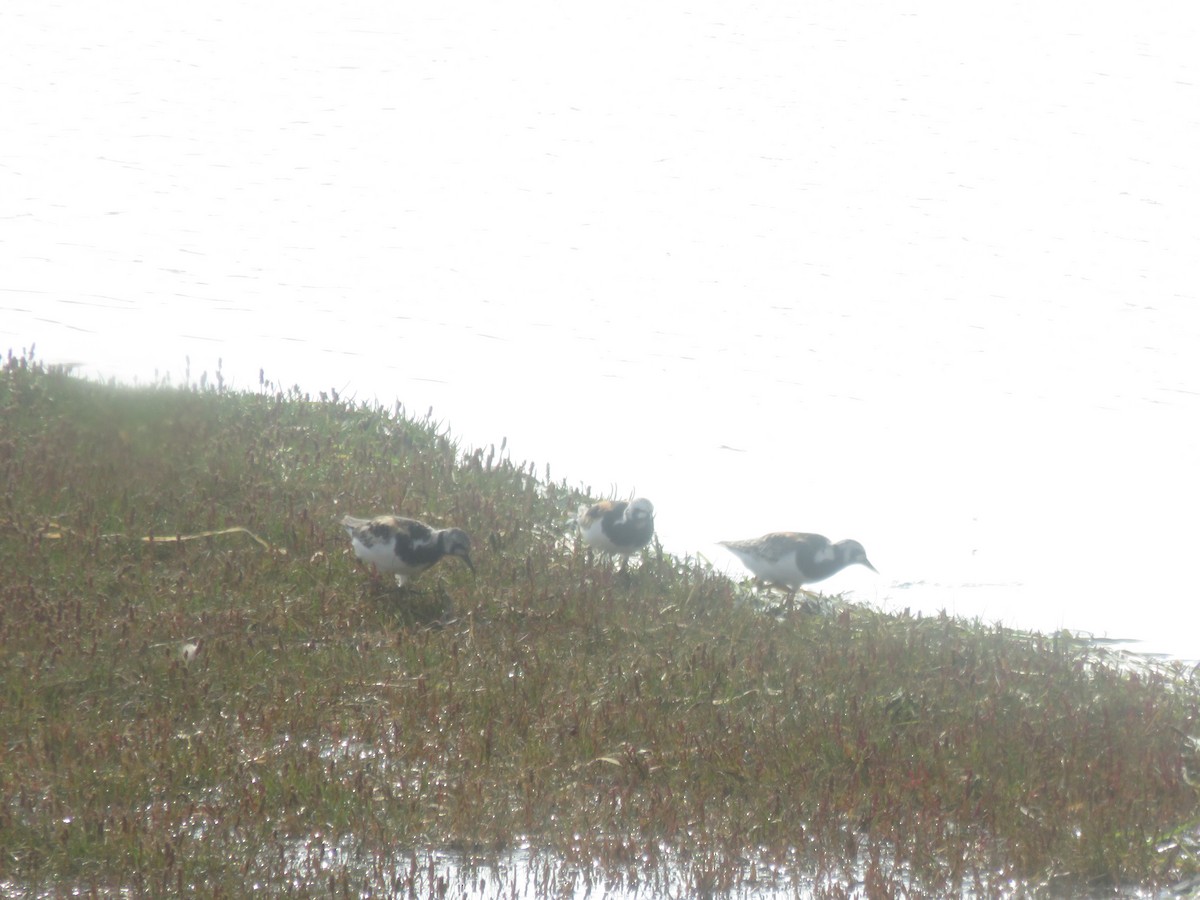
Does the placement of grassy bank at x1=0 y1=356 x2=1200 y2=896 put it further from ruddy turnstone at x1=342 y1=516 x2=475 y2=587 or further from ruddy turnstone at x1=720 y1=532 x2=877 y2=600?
ruddy turnstone at x1=720 y1=532 x2=877 y2=600

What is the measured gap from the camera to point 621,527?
11250 millimetres

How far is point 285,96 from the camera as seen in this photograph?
134 feet

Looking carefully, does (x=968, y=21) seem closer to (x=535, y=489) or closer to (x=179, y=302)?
(x=179, y=302)

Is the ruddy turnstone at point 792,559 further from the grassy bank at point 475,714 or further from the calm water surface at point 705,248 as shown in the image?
the calm water surface at point 705,248

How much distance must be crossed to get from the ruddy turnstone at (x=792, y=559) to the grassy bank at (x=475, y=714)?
384 millimetres

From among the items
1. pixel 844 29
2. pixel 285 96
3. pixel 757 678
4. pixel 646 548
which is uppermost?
pixel 844 29

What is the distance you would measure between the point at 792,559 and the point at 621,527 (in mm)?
1453

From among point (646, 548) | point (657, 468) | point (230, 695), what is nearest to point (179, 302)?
point (657, 468)

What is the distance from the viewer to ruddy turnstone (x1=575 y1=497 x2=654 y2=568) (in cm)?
1123

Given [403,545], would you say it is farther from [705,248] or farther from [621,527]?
[705,248]

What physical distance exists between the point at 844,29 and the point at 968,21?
475 cm

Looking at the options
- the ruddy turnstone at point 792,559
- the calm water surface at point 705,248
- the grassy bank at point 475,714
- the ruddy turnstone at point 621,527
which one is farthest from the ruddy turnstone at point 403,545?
the calm water surface at point 705,248

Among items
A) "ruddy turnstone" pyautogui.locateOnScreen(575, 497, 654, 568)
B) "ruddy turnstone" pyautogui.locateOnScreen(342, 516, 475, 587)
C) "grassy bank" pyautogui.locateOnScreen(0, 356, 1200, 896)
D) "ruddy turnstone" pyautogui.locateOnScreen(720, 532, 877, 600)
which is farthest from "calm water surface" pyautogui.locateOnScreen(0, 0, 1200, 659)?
"ruddy turnstone" pyautogui.locateOnScreen(342, 516, 475, 587)

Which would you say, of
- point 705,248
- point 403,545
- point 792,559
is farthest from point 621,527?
point 705,248
